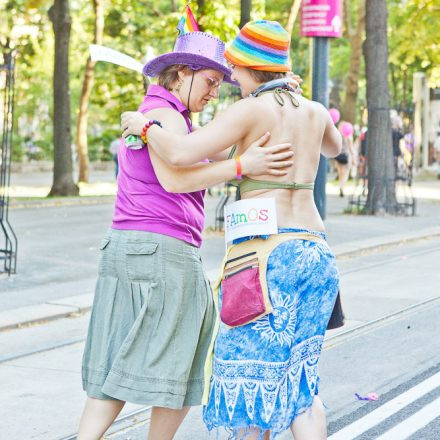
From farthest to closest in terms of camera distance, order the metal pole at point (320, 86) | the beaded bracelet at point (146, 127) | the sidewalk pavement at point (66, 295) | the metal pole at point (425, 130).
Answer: the metal pole at point (425, 130) → the metal pole at point (320, 86) → the sidewalk pavement at point (66, 295) → the beaded bracelet at point (146, 127)

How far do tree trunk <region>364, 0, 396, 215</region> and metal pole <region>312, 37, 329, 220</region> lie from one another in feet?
9.45

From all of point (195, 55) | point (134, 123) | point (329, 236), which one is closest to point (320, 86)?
point (329, 236)

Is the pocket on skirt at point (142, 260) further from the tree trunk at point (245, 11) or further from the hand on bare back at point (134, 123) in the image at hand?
the tree trunk at point (245, 11)

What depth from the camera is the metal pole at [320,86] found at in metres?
16.4

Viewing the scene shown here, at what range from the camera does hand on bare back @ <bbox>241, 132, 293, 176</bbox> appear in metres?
3.85

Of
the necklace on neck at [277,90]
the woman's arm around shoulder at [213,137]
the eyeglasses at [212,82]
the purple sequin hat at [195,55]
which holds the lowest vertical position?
the woman's arm around shoulder at [213,137]

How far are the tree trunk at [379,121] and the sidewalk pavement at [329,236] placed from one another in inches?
19.6

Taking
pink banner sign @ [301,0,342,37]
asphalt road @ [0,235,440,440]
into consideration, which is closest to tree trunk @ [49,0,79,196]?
pink banner sign @ [301,0,342,37]

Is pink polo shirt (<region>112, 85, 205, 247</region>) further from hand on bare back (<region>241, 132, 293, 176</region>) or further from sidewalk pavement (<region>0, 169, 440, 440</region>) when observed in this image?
sidewalk pavement (<region>0, 169, 440, 440</region>)

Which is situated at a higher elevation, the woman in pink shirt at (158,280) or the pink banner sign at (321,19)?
the pink banner sign at (321,19)

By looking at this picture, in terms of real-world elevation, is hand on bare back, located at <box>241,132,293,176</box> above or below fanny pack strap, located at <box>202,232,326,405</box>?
above

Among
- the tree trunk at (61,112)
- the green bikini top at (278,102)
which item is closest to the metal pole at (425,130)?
the tree trunk at (61,112)

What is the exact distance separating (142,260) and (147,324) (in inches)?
9.4

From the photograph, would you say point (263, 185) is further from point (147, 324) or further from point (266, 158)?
point (147, 324)
